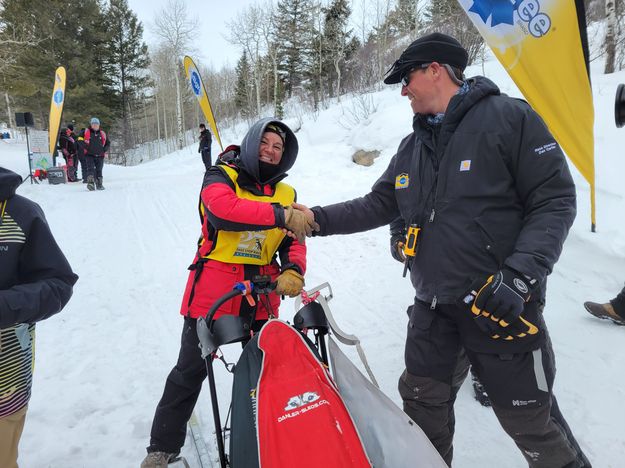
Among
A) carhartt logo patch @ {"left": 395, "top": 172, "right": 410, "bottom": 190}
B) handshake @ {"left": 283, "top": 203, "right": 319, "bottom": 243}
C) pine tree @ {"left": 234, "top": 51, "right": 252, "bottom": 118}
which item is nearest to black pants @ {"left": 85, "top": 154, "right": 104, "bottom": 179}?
handshake @ {"left": 283, "top": 203, "right": 319, "bottom": 243}

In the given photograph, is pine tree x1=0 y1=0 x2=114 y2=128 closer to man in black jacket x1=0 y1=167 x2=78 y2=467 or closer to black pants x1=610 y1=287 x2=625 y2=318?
man in black jacket x1=0 y1=167 x2=78 y2=467

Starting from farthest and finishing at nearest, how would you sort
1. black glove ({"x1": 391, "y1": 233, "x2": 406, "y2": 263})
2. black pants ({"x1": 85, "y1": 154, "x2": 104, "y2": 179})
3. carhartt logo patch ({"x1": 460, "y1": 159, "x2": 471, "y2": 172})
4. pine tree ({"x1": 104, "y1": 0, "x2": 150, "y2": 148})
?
pine tree ({"x1": 104, "y1": 0, "x2": 150, "y2": 148}), black pants ({"x1": 85, "y1": 154, "x2": 104, "y2": 179}), black glove ({"x1": 391, "y1": 233, "x2": 406, "y2": 263}), carhartt logo patch ({"x1": 460, "y1": 159, "x2": 471, "y2": 172})

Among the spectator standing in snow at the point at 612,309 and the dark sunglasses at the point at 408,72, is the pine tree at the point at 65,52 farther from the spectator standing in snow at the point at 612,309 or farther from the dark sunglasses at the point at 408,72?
the spectator standing in snow at the point at 612,309

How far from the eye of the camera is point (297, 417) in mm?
1474

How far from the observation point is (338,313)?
14.7 feet

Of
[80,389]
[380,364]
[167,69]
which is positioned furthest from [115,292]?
[167,69]

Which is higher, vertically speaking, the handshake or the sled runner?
the handshake

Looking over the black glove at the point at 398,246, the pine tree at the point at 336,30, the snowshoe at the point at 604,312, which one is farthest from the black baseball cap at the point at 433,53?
the pine tree at the point at 336,30

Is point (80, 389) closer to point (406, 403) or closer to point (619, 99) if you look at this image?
point (406, 403)

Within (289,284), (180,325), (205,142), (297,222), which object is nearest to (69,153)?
(205,142)

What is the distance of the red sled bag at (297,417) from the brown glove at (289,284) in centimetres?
38

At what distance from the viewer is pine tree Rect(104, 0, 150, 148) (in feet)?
108

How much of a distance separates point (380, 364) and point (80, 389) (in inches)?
98.6

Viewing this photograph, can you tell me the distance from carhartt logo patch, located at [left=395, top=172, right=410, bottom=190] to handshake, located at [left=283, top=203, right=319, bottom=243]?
53 cm
